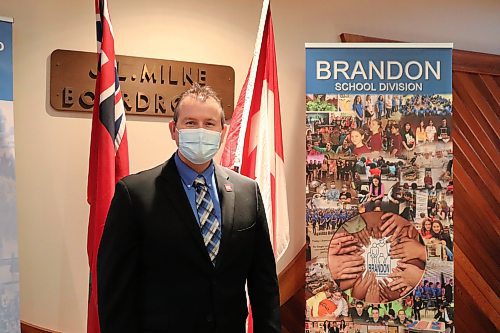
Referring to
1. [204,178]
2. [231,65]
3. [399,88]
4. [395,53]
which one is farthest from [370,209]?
[204,178]

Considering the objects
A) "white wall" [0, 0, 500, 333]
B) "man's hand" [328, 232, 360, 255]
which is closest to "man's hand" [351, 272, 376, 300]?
"man's hand" [328, 232, 360, 255]

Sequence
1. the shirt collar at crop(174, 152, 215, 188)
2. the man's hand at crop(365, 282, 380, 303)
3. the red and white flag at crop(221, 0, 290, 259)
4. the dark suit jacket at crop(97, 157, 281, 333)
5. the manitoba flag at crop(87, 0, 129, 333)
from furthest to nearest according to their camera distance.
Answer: the man's hand at crop(365, 282, 380, 303) → the red and white flag at crop(221, 0, 290, 259) → the manitoba flag at crop(87, 0, 129, 333) → the shirt collar at crop(174, 152, 215, 188) → the dark suit jacket at crop(97, 157, 281, 333)

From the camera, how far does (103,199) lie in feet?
7.48

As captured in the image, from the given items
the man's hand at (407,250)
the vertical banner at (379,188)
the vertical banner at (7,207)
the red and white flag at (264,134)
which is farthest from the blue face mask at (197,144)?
the man's hand at (407,250)

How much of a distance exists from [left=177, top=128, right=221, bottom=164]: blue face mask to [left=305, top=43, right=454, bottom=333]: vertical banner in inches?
45.0

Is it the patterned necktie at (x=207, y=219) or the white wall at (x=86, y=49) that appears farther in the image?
the white wall at (x=86, y=49)

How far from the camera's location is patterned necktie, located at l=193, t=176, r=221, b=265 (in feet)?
5.46

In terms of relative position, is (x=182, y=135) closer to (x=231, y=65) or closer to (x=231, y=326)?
(x=231, y=326)

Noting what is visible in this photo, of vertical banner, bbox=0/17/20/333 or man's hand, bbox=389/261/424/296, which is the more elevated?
vertical banner, bbox=0/17/20/333

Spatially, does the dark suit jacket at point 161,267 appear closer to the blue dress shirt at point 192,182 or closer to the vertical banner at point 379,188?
the blue dress shirt at point 192,182

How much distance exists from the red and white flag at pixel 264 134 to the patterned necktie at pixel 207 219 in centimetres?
82

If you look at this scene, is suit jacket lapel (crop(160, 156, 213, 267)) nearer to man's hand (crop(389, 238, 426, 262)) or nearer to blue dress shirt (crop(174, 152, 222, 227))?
blue dress shirt (crop(174, 152, 222, 227))

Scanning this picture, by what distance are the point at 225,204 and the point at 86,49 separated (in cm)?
149

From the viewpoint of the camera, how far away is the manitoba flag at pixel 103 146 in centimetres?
229
